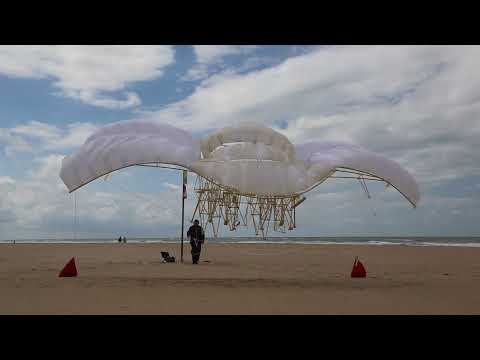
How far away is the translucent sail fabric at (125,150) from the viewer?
9.78 m

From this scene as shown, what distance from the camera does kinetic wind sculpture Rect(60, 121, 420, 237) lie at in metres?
9.77

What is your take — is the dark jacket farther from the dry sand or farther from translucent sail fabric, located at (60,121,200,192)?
translucent sail fabric, located at (60,121,200,192)

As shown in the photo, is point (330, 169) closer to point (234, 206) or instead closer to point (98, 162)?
point (234, 206)

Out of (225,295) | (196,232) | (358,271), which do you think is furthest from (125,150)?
(358,271)

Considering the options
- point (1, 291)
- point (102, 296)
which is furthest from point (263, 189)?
point (1, 291)

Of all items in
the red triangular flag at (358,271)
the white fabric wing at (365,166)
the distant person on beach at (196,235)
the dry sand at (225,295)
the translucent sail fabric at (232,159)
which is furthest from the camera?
the distant person on beach at (196,235)

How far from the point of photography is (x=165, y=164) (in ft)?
34.4

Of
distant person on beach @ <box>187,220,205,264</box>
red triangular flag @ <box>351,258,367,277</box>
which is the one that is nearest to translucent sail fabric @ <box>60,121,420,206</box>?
red triangular flag @ <box>351,258,367,277</box>

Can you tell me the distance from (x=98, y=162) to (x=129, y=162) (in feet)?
2.09

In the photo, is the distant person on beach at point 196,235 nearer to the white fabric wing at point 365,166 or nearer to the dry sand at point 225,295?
the dry sand at point 225,295

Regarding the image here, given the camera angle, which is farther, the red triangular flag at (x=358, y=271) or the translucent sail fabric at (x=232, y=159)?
the red triangular flag at (x=358, y=271)

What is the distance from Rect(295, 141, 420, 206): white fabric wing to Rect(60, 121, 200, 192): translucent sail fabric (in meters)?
2.68

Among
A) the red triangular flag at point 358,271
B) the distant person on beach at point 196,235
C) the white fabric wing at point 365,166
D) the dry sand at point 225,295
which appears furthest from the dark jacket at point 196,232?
the white fabric wing at point 365,166

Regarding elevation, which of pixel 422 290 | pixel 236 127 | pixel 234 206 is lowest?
pixel 422 290
